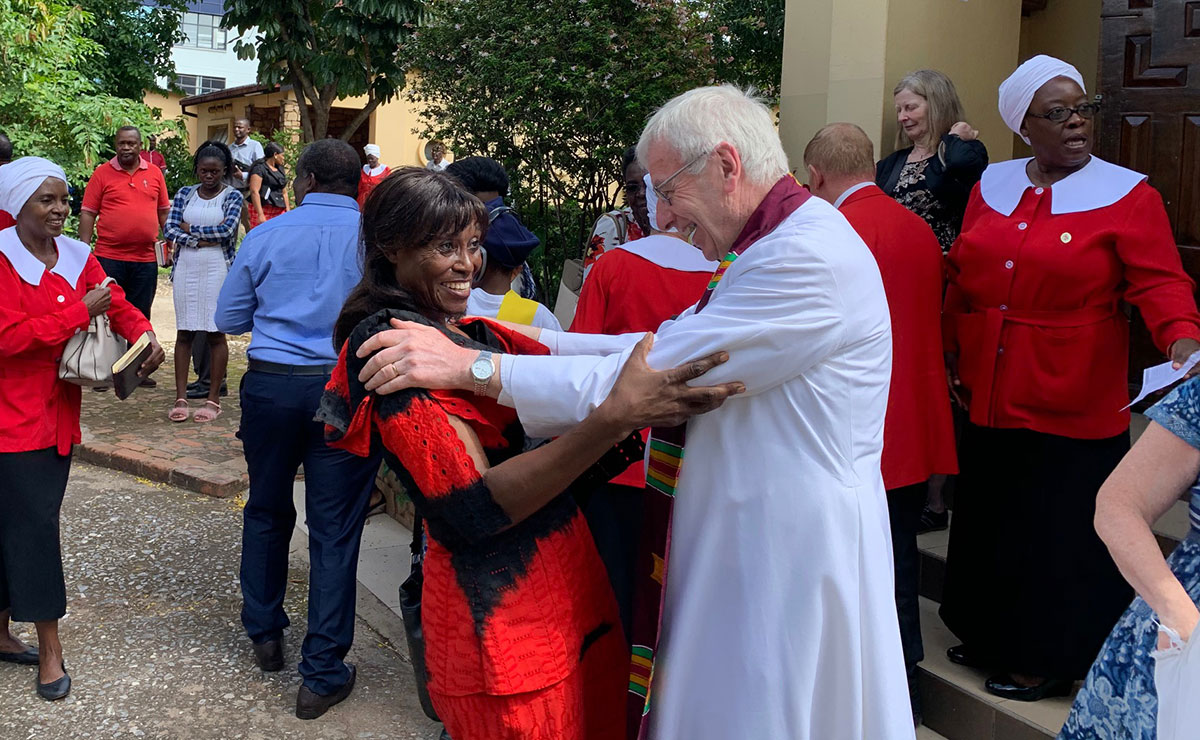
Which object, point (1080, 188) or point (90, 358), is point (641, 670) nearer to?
point (1080, 188)

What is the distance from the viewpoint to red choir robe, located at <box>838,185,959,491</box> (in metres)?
3.86

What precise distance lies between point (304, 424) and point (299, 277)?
634mm

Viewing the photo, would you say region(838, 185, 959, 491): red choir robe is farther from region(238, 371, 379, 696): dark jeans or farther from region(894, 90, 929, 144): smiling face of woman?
region(238, 371, 379, 696): dark jeans

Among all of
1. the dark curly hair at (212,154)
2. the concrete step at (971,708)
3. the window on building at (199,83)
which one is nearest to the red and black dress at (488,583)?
the concrete step at (971,708)

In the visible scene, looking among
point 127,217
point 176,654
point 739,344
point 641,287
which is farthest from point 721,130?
point 127,217

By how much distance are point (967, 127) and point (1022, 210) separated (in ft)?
3.79

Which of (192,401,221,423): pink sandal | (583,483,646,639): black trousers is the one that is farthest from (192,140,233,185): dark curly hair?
(583,483,646,639): black trousers

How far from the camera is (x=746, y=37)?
9.80 metres

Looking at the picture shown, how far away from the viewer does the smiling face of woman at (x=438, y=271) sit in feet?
8.10

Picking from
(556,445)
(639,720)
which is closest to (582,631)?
(639,720)

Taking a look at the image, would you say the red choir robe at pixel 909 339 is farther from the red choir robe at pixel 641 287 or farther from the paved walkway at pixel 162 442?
the paved walkway at pixel 162 442

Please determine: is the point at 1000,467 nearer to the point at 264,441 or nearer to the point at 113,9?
the point at 264,441

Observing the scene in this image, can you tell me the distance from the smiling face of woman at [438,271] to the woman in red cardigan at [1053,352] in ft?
6.96

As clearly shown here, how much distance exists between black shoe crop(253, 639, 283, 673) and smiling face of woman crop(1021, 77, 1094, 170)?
354 centimetres
